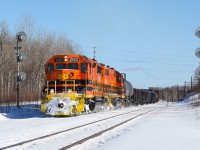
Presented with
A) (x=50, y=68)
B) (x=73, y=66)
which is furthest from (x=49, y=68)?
(x=73, y=66)

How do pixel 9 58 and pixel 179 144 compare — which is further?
pixel 9 58

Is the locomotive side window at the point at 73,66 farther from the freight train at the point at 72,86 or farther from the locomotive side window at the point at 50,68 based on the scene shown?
the locomotive side window at the point at 50,68

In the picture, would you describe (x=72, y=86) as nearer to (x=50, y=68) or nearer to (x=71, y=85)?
(x=71, y=85)

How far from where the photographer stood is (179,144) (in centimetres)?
898

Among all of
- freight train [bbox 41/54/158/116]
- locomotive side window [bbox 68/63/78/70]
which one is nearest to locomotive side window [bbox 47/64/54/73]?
freight train [bbox 41/54/158/116]

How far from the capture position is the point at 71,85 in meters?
21.6

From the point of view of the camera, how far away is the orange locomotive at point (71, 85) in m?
19.9

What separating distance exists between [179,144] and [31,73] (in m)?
52.1

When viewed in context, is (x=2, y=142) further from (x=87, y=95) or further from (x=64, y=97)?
(x=87, y=95)

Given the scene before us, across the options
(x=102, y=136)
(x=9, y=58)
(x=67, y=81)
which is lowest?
(x=102, y=136)

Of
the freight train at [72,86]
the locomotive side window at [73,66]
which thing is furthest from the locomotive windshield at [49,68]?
the locomotive side window at [73,66]

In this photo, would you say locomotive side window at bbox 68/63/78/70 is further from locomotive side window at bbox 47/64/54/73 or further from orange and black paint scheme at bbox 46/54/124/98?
locomotive side window at bbox 47/64/54/73

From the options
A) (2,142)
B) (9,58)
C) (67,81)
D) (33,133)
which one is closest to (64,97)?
(67,81)

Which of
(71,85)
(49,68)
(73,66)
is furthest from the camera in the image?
(49,68)
